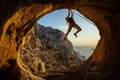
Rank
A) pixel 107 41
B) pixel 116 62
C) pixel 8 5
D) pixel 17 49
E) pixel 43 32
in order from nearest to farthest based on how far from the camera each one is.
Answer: pixel 8 5, pixel 17 49, pixel 116 62, pixel 107 41, pixel 43 32

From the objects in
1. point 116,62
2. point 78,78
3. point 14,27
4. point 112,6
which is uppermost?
point 112,6

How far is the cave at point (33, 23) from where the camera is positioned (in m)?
7.03

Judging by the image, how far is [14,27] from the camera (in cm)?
794

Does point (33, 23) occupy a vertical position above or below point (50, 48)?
below

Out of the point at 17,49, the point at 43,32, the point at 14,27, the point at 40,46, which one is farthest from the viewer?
the point at 43,32

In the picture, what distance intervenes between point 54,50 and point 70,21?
974cm

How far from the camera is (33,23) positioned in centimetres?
951

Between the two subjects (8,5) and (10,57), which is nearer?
(8,5)

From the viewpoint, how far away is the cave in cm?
703

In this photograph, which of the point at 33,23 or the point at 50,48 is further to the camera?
the point at 50,48

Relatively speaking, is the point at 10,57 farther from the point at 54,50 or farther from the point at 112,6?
the point at 54,50

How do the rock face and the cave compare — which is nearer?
the cave

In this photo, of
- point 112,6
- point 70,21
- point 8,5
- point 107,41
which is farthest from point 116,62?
point 8,5

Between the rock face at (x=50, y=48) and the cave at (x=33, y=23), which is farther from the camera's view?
the rock face at (x=50, y=48)
